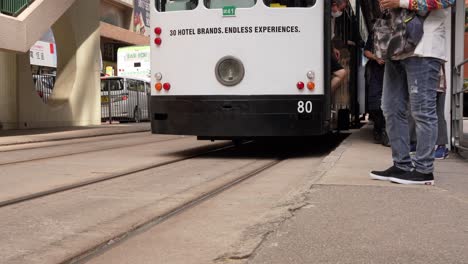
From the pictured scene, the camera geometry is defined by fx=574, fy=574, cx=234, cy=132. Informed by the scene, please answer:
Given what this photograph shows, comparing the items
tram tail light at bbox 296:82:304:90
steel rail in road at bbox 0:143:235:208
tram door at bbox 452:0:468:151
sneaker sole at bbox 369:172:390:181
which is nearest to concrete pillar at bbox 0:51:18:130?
steel rail in road at bbox 0:143:235:208

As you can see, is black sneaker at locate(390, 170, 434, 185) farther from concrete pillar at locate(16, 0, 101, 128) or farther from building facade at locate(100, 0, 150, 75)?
building facade at locate(100, 0, 150, 75)

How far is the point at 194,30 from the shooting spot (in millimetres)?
8859

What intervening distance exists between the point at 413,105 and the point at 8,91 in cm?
1457

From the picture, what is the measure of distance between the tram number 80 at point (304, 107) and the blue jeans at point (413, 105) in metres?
2.89

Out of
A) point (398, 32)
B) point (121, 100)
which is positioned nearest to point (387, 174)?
point (398, 32)

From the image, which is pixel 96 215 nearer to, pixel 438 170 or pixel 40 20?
pixel 438 170

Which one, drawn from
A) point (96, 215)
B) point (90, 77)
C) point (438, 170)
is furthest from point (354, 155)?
point (90, 77)

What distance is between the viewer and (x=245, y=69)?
8.70 meters

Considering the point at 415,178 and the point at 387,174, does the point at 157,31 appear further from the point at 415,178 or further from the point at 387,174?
the point at 415,178

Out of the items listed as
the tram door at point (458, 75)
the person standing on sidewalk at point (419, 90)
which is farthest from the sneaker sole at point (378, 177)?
the tram door at point (458, 75)

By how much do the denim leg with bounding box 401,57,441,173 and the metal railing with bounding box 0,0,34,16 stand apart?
12437 mm

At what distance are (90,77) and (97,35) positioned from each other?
67.6 inches

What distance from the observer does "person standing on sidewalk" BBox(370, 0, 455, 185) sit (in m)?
5.21

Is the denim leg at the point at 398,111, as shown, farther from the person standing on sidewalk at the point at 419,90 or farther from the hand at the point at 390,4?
the hand at the point at 390,4
